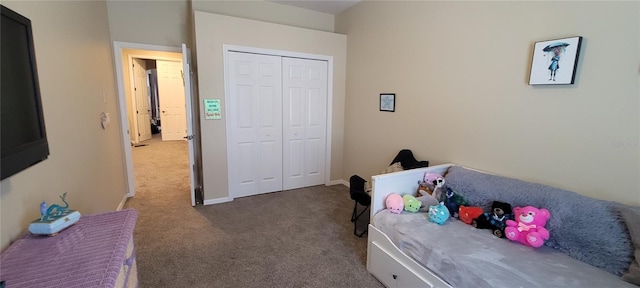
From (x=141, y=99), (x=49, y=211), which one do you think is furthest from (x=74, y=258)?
(x=141, y=99)

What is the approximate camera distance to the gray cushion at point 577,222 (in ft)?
4.80

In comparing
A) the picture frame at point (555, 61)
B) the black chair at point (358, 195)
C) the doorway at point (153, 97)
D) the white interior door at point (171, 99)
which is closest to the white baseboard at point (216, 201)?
the black chair at point (358, 195)

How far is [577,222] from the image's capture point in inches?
62.9

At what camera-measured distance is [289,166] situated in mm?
3924

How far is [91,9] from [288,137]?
2484 mm

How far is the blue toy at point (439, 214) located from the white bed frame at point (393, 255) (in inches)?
13.8

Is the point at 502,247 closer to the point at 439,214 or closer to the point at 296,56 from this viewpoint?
the point at 439,214

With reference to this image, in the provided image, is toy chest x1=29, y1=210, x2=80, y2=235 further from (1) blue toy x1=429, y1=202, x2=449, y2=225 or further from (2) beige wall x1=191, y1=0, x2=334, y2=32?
(2) beige wall x1=191, y1=0, x2=334, y2=32

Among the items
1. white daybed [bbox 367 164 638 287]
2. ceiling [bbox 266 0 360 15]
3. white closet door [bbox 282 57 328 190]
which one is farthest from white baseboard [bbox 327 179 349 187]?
ceiling [bbox 266 0 360 15]

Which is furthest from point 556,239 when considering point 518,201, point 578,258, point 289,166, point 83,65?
point 83,65

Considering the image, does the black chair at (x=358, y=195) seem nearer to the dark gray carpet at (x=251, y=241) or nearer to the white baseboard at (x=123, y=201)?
the dark gray carpet at (x=251, y=241)

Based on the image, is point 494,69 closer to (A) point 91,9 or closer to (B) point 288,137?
(B) point 288,137

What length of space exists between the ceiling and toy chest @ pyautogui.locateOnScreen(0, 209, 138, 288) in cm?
334

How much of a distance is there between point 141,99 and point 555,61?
28.3 feet
